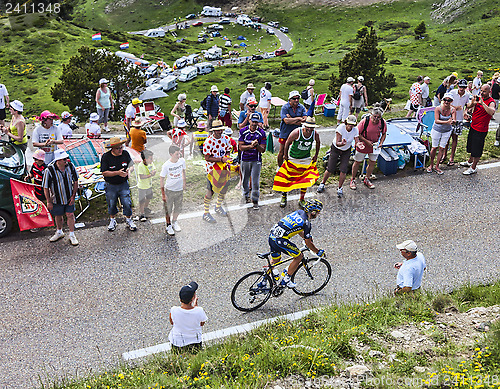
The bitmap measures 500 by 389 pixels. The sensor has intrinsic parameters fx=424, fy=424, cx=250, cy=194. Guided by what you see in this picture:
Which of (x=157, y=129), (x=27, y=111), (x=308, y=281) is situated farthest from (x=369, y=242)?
(x=27, y=111)

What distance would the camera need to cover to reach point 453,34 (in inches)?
3155

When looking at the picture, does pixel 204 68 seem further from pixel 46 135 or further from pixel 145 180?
pixel 145 180

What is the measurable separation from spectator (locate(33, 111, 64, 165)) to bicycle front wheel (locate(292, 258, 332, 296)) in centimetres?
716

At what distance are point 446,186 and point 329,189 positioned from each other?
11.2ft

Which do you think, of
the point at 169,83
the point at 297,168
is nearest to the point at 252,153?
the point at 297,168

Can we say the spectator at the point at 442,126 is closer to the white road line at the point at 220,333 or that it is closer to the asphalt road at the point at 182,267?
the asphalt road at the point at 182,267

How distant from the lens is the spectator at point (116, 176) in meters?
9.69

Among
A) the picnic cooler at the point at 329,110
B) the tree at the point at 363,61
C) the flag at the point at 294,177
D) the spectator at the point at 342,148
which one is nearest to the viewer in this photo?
the flag at the point at 294,177

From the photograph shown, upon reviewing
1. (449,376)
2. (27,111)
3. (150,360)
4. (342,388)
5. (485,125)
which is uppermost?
(485,125)

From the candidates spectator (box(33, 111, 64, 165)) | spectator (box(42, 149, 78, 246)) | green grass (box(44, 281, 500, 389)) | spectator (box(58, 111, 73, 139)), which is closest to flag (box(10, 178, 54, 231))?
spectator (box(42, 149, 78, 246))

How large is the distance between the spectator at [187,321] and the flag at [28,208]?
5.38 meters

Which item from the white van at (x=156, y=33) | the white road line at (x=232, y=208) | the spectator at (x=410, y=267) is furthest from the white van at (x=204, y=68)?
the spectator at (x=410, y=267)

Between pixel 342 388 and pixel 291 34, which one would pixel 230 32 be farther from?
pixel 342 388

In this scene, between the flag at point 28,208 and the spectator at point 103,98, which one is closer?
the flag at point 28,208
